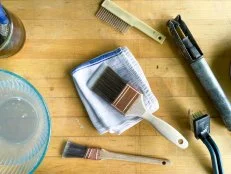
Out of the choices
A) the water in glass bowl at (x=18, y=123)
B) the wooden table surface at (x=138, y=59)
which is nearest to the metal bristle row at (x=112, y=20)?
the wooden table surface at (x=138, y=59)

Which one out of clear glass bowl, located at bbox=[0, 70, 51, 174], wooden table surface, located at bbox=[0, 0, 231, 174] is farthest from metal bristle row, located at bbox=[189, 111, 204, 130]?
clear glass bowl, located at bbox=[0, 70, 51, 174]

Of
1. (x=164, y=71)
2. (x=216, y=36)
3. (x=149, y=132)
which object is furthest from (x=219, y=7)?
(x=149, y=132)

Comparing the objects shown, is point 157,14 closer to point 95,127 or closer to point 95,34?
point 95,34

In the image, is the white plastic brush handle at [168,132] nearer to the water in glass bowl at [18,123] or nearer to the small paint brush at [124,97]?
the small paint brush at [124,97]

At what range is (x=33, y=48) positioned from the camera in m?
0.68

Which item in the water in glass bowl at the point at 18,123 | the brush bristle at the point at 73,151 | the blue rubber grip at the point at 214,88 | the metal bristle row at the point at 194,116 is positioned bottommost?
the brush bristle at the point at 73,151

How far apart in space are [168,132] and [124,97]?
106mm

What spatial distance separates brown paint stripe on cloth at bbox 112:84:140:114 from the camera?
2.08ft

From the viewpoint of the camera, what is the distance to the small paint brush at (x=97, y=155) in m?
0.66

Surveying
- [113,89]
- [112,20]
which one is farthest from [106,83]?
[112,20]

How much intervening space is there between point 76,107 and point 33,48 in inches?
5.9

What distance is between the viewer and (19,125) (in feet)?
2.11

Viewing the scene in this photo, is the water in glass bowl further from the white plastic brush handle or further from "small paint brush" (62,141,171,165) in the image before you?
the white plastic brush handle

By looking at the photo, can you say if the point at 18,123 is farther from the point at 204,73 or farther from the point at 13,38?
the point at 204,73
